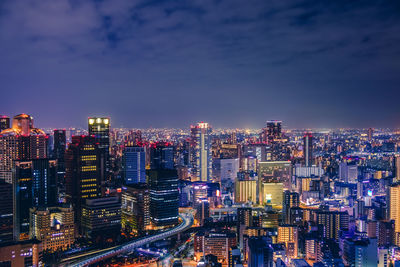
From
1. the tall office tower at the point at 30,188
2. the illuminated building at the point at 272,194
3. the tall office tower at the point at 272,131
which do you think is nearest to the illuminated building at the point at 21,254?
the tall office tower at the point at 30,188

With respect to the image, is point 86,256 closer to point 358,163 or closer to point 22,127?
point 22,127

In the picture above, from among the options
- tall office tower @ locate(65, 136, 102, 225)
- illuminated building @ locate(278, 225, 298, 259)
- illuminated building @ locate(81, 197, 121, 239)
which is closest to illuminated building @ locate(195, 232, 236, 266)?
illuminated building @ locate(278, 225, 298, 259)

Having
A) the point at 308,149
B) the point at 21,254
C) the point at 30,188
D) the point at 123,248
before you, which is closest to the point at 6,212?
the point at 30,188

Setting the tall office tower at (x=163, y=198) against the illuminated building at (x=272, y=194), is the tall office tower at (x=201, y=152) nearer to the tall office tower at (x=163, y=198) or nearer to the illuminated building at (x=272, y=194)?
the illuminated building at (x=272, y=194)

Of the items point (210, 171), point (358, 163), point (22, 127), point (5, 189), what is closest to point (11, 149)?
point (22, 127)

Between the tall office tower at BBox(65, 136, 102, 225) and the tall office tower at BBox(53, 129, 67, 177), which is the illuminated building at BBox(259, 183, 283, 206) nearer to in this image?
the tall office tower at BBox(65, 136, 102, 225)
